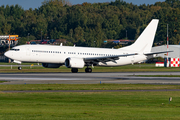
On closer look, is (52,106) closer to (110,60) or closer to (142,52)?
(110,60)

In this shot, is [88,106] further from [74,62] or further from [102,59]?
[102,59]

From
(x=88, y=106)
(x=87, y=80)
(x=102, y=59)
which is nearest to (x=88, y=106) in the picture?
(x=88, y=106)

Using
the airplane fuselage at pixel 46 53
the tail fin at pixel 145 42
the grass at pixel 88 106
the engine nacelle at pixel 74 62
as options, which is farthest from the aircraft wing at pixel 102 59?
the grass at pixel 88 106

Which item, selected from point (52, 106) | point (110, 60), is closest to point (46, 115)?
point (52, 106)

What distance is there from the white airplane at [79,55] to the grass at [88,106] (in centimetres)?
2768

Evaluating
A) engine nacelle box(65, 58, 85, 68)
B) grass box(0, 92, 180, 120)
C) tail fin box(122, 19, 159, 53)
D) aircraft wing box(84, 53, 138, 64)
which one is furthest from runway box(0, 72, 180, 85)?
tail fin box(122, 19, 159, 53)

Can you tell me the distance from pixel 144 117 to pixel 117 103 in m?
5.13

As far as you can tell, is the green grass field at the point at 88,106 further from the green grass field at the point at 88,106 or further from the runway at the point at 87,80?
the runway at the point at 87,80

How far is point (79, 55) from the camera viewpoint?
186ft

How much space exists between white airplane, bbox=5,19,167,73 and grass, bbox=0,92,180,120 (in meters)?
27.7

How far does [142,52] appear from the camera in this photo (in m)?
61.8

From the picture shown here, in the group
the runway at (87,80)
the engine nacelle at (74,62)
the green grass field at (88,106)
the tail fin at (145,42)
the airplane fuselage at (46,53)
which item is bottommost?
the green grass field at (88,106)

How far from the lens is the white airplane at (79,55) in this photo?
177 feet

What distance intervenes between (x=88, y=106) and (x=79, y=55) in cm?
3640
